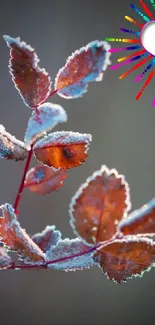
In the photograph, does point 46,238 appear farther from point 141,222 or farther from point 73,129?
point 73,129

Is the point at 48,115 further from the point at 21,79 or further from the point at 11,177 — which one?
the point at 11,177

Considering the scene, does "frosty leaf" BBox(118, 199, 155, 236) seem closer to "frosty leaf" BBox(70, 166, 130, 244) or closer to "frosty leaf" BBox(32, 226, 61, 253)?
"frosty leaf" BBox(70, 166, 130, 244)

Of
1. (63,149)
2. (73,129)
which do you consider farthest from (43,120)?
(73,129)

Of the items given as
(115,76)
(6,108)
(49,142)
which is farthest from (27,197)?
(49,142)

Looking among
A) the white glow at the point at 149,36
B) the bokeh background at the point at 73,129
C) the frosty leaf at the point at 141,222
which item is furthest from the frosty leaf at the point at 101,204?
the bokeh background at the point at 73,129

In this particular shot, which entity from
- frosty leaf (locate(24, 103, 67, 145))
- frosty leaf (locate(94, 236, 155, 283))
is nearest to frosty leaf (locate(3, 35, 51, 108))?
frosty leaf (locate(24, 103, 67, 145))

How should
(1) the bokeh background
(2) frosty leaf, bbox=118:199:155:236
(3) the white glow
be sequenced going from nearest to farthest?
1. (2) frosty leaf, bbox=118:199:155:236
2. (3) the white glow
3. (1) the bokeh background
